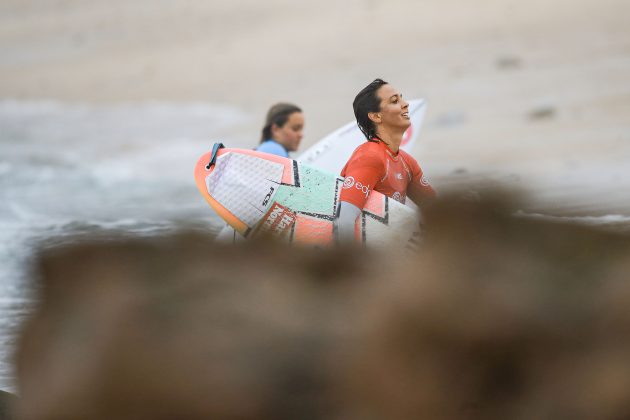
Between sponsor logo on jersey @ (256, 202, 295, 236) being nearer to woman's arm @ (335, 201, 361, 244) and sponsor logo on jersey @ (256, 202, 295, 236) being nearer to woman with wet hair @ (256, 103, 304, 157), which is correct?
woman's arm @ (335, 201, 361, 244)

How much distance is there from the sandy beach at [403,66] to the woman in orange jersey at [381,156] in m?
3.74

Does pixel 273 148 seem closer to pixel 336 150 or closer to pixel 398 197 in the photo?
pixel 336 150

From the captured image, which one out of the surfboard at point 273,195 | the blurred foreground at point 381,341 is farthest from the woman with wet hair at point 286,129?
the blurred foreground at point 381,341

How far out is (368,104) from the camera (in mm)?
3818

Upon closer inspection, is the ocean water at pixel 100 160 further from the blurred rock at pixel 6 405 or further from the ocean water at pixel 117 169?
the blurred rock at pixel 6 405

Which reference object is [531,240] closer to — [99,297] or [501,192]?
[501,192]

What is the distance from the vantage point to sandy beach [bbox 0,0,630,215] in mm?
9102

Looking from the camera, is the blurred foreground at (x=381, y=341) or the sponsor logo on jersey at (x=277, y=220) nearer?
the blurred foreground at (x=381, y=341)

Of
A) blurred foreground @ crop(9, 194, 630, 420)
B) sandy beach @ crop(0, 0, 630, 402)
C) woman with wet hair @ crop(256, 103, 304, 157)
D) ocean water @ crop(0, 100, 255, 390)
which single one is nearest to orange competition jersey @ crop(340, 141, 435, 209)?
blurred foreground @ crop(9, 194, 630, 420)

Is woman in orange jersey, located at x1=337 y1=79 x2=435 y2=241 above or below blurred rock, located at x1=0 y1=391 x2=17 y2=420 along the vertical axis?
above

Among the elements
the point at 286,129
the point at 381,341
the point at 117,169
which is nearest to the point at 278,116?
the point at 286,129

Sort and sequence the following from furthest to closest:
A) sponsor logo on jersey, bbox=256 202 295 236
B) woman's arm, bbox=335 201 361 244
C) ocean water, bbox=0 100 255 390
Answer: ocean water, bbox=0 100 255 390
sponsor logo on jersey, bbox=256 202 295 236
woman's arm, bbox=335 201 361 244

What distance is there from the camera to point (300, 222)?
12.2 feet

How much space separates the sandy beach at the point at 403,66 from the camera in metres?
9.10
